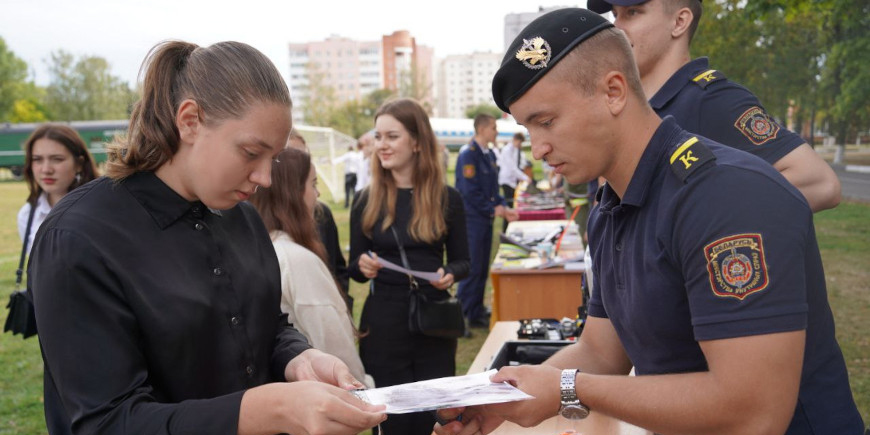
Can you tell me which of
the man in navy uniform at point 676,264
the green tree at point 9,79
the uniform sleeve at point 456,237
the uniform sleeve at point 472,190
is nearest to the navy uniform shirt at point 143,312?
the man in navy uniform at point 676,264

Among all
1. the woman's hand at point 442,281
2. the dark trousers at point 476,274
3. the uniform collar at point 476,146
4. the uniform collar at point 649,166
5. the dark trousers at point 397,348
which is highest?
the uniform collar at point 649,166

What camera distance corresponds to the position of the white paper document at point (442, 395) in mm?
1506

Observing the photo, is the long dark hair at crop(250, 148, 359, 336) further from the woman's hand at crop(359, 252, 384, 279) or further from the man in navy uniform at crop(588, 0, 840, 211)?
the man in navy uniform at crop(588, 0, 840, 211)

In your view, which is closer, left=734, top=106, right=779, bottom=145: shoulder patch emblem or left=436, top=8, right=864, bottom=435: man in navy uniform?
left=436, top=8, right=864, bottom=435: man in navy uniform

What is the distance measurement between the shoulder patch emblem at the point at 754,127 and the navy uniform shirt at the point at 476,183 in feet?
17.3

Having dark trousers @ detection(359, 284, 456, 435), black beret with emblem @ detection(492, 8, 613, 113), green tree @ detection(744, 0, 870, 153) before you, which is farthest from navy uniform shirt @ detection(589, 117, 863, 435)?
green tree @ detection(744, 0, 870, 153)

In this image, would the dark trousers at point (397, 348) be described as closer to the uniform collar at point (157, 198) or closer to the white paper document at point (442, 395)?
the white paper document at point (442, 395)

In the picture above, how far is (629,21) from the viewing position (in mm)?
2516

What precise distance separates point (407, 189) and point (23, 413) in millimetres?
3767

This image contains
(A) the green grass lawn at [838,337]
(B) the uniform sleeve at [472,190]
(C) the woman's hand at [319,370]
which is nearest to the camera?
(C) the woman's hand at [319,370]

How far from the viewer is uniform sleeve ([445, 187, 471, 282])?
4.04 m

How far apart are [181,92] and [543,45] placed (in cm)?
88

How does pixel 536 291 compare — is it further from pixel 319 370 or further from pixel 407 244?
pixel 319 370

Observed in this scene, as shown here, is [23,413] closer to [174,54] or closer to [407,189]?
[407,189]
